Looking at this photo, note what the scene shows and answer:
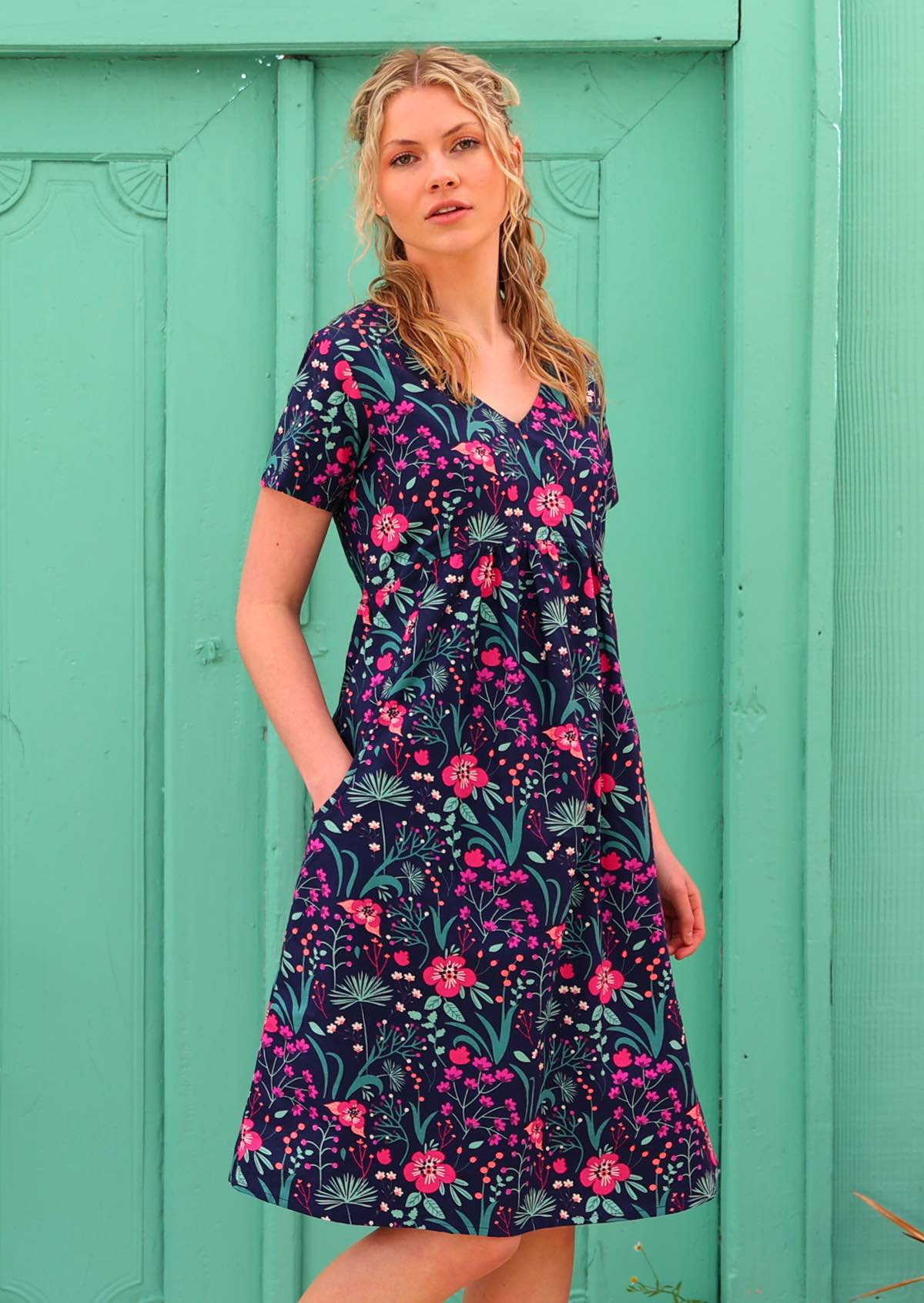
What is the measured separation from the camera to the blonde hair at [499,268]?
5.20ft

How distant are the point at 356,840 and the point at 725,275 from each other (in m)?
1.29

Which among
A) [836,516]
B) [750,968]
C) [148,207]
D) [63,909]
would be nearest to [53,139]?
[148,207]

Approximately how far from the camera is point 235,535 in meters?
2.20

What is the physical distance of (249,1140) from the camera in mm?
1479

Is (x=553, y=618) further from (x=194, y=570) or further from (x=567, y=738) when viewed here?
(x=194, y=570)

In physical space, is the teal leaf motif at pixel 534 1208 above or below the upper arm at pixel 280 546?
below

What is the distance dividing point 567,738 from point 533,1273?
0.73 meters

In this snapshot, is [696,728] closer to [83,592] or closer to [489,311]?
[489,311]

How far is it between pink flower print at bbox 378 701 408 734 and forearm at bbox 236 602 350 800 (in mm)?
71

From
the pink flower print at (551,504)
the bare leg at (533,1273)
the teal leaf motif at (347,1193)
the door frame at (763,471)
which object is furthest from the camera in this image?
the door frame at (763,471)

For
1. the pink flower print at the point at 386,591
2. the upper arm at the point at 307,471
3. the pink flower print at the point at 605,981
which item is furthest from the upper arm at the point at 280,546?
the pink flower print at the point at 605,981

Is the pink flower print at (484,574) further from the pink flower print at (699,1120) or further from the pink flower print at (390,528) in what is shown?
the pink flower print at (699,1120)

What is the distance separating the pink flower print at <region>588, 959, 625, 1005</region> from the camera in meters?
1.55

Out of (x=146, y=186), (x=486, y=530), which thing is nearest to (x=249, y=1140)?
(x=486, y=530)
